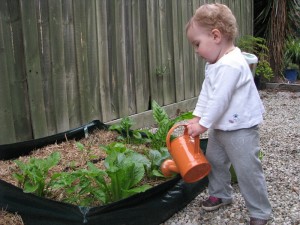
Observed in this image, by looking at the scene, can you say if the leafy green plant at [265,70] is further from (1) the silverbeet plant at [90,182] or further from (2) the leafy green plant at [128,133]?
(1) the silverbeet plant at [90,182]

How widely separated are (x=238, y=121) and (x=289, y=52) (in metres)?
6.75

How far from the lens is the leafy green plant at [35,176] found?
6.49 ft

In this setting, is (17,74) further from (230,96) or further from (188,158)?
(230,96)

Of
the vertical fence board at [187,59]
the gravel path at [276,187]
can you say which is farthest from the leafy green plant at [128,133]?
the vertical fence board at [187,59]

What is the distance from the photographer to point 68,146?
9.39 feet

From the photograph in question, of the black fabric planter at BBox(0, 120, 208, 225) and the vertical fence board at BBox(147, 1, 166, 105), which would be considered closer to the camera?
the black fabric planter at BBox(0, 120, 208, 225)

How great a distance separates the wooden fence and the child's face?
4.77 ft

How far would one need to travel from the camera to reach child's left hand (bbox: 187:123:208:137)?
6.17ft

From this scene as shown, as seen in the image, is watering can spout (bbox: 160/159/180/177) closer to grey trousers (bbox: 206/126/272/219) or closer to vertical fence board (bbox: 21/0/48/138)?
grey trousers (bbox: 206/126/272/219)

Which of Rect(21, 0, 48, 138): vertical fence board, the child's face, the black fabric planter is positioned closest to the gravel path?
the black fabric planter

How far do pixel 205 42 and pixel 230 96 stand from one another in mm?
289

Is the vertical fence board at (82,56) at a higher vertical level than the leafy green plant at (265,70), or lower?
higher

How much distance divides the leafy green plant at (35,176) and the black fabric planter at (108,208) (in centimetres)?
6

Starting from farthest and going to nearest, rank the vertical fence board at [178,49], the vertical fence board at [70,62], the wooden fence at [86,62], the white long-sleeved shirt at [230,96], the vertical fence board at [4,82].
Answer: the vertical fence board at [178,49] < the vertical fence board at [70,62] < the wooden fence at [86,62] < the vertical fence board at [4,82] < the white long-sleeved shirt at [230,96]
